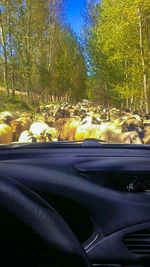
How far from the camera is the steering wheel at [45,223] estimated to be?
523 mm

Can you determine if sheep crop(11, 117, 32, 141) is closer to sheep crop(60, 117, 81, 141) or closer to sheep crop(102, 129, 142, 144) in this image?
sheep crop(60, 117, 81, 141)

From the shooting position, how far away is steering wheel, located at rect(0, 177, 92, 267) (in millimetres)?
523

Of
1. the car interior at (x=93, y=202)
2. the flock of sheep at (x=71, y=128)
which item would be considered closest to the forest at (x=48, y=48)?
the flock of sheep at (x=71, y=128)

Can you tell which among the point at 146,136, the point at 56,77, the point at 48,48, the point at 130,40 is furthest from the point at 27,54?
the point at 146,136

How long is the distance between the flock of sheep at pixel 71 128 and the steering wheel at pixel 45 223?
551 centimetres

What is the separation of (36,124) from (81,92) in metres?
15.5

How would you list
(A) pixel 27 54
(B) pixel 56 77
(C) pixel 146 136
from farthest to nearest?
(B) pixel 56 77
(A) pixel 27 54
(C) pixel 146 136

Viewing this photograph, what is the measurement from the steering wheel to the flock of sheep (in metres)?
5.51

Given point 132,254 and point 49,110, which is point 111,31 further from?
point 132,254

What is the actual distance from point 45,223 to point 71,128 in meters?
7.04

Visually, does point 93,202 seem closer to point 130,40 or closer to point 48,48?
point 130,40

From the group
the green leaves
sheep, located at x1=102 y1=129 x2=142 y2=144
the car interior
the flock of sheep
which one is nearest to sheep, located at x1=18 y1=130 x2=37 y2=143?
the flock of sheep

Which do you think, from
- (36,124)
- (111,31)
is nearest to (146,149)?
(36,124)

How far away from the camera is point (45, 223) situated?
54 cm
